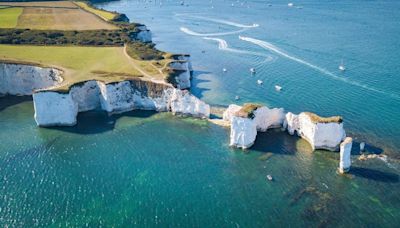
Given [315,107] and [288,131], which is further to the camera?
[315,107]

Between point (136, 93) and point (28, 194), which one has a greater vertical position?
point (136, 93)

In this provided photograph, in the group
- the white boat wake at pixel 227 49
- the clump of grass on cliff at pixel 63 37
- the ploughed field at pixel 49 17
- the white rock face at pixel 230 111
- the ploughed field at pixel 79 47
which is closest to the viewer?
the white rock face at pixel 230 111

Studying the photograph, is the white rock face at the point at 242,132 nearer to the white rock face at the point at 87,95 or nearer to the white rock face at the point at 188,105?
the white rock face at the point at 188,105

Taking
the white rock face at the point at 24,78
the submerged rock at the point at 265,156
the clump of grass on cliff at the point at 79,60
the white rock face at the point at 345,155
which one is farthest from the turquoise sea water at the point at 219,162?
the clump of grass on cliff at the point at 79,60

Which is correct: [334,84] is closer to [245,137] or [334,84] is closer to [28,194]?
[245,137]

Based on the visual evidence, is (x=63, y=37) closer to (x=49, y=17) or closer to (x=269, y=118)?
(x=49, y=17)

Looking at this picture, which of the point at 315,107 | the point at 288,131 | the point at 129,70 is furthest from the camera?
the point at 129,70

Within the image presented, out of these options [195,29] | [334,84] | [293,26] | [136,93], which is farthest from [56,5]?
[334,84]
